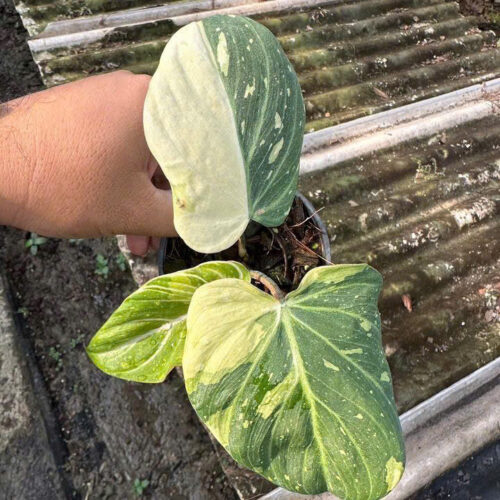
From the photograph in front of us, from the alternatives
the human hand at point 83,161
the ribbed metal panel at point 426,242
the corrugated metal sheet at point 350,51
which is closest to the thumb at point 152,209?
the human hand at point 83,161

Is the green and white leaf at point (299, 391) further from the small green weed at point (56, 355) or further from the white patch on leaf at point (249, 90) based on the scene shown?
the small green weed at point (56, 355)

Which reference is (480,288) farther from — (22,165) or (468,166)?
(22,165)

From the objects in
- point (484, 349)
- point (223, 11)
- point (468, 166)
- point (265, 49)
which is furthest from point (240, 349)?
point (223, 11)

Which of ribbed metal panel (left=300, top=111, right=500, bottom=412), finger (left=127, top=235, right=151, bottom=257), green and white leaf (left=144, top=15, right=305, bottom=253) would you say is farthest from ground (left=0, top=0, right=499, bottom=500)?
green and white leaf (left=144, top=15, right=305, bottom=253)

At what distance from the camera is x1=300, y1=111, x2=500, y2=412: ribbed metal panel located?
0.91 metres

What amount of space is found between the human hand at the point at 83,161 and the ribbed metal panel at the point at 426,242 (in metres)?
0.41

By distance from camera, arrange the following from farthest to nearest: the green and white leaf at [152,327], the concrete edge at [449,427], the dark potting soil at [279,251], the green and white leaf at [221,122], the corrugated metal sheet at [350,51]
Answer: the corrugated metal sheet at [350,51] → the concrete edge at [449,427] → the dark potting soil at [279,251] → the green and white leaf at [152,327] → the green and white leaf at [221,122]

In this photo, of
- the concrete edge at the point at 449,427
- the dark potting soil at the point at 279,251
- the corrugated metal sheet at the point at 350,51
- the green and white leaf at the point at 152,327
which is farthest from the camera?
the corrugated metal sheet at the point at 350,51

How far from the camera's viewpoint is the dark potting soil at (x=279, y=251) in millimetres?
751

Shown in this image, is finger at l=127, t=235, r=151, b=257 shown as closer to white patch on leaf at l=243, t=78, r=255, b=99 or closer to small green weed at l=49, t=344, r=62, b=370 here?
white patch on leaf at l=243, t=78, r=255, b=99

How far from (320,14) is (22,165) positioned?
94cm

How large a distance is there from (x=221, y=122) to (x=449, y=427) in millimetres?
778

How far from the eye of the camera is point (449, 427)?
0.91m

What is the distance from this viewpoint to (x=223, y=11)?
1.19 metres
